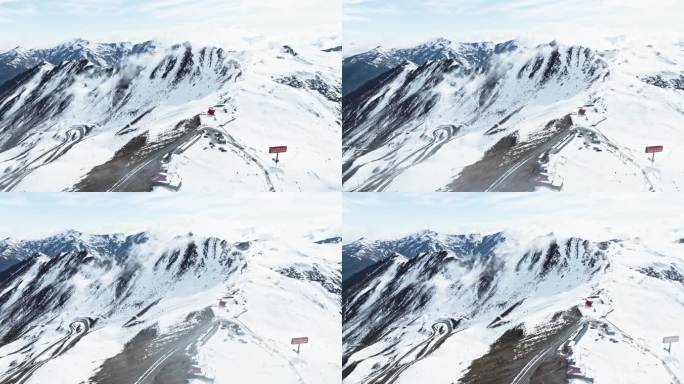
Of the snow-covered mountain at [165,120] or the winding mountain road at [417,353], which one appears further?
the winding mountain road at [417,353]

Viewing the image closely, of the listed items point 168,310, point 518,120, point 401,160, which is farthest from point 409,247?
point 168,310

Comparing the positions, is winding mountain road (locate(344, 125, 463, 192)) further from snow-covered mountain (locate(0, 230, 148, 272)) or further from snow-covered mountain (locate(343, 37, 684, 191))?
snow-covered mountain (locate(0, 230, 148, 272))

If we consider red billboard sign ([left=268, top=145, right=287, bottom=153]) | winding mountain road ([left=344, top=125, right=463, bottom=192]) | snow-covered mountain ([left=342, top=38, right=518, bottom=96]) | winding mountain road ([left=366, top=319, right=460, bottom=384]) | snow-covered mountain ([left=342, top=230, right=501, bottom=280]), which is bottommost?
winding mountain road ([left=366, top=319, right=460, bottom=384])

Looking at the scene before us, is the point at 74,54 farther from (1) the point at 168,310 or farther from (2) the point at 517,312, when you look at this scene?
(2) the point at 517,312

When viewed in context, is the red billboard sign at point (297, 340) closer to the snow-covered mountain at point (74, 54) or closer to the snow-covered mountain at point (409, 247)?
the snow-covered mountain at point (409, 247)

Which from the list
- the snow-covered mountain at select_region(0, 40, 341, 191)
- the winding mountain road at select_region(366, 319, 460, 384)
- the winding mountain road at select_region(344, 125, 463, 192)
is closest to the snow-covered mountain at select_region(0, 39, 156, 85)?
the snow-covered mountain at select_region(0, 40, 341, 191)

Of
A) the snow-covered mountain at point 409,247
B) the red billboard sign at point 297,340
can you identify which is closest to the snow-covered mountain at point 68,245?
the red billboard sign at point 297,340

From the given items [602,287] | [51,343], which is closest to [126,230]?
[51,343]
